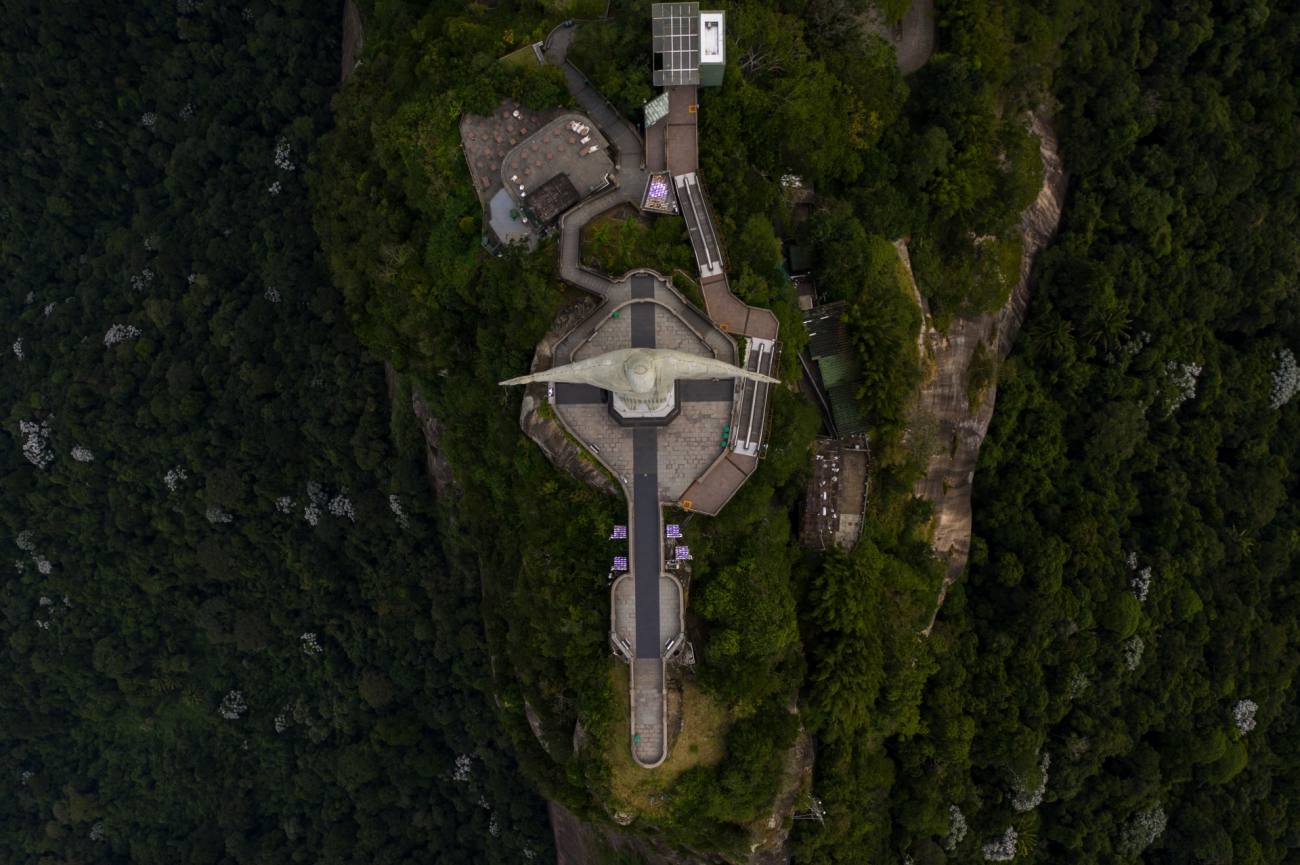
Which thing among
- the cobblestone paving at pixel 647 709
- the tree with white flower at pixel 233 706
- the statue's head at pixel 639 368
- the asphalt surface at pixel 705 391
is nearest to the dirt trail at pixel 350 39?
the asphalt surface at pixel 705 391

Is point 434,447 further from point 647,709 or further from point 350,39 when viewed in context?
point 350,39

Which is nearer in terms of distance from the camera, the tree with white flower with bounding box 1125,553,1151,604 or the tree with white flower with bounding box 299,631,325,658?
the tree with white flower with bounding box 1125,553,1151,604

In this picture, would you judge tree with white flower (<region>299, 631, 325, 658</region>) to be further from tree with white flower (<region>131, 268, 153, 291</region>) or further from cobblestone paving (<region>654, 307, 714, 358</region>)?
cobblestone paving (<region>654, 307, 714, 358</region>)

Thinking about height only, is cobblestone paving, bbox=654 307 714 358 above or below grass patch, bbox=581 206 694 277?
below

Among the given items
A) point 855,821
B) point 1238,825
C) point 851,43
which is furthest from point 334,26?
point 1238,825

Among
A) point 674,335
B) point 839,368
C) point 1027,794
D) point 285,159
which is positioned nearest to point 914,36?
point 839,368

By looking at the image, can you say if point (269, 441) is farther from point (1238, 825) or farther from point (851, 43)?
point (1238, 825)

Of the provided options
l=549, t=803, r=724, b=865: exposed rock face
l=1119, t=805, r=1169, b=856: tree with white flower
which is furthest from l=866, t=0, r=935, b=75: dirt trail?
l=1119, t=805, r=1169, b=856: tree with white flower
